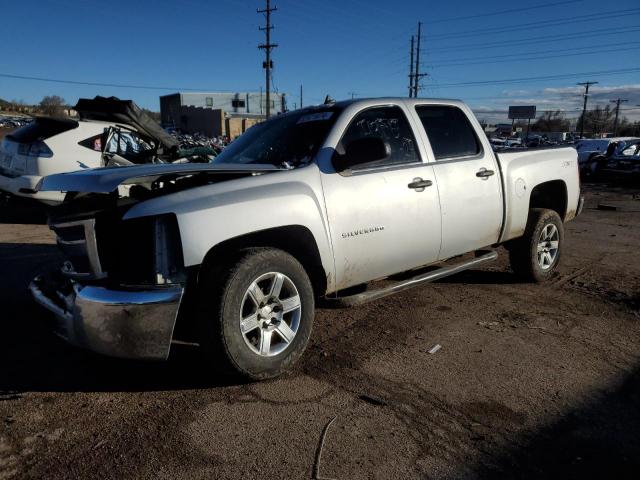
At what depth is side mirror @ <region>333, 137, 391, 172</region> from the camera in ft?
11.4

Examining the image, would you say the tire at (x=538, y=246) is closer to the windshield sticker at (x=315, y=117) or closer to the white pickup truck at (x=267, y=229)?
the white pickup truck at (x=267, y=229)

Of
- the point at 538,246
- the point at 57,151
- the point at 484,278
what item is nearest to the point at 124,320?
the point at 484,278

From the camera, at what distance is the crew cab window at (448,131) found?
438 centimetres

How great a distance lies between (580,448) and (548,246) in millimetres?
3391

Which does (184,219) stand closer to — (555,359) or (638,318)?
(555,359)

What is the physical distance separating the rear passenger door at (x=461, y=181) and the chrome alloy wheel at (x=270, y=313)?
162 cm

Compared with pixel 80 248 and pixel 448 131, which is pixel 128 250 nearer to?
pixel 80 248

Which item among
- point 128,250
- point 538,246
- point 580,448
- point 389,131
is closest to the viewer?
point 580,448

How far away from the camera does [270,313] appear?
3203 mm

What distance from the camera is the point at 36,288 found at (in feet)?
11.2

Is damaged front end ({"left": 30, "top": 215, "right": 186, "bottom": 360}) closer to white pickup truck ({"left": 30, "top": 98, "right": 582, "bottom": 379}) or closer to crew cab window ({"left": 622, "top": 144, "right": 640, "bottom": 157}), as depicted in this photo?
white pickup truck ({"left": 30, "top": 98, "right": 582, "bottom": 379})

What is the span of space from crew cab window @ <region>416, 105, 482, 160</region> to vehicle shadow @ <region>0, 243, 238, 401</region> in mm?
2672

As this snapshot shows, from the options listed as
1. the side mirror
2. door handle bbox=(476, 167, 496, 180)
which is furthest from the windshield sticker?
door handle bbox=(476, 167, 496, 180)

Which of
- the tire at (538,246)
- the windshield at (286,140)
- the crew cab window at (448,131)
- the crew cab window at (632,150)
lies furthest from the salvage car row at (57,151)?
the crew cab window at (632,150)
